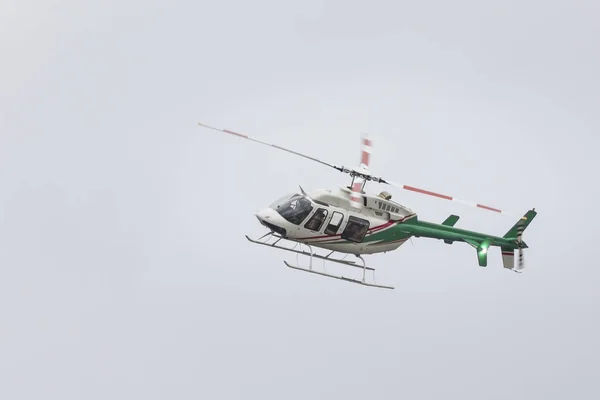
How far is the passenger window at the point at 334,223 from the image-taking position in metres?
37.4

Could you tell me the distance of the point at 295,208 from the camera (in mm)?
37000

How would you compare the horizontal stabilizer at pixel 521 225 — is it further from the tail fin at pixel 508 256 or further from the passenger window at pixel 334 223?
the passenger window at pixel 334 223

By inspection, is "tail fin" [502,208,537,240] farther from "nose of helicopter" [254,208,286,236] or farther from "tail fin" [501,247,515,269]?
"nose of helicopter" [254,208,286,236]

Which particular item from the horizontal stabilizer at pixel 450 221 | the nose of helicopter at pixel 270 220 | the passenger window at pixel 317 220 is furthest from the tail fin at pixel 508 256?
the nose of helicopter at pixel 270 220

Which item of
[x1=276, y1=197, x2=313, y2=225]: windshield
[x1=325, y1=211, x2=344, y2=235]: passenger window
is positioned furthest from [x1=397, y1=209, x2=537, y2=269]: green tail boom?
[x1=276, y1=197, x2=313, y2=225]: windshield

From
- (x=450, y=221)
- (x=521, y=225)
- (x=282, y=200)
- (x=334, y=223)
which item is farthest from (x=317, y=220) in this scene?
(x=521, y=225)

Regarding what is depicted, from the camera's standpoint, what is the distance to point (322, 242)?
37.5 meters

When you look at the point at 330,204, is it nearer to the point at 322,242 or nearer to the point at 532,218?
the point at 322,242

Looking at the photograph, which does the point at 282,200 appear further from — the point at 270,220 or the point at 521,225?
the point at 521,225

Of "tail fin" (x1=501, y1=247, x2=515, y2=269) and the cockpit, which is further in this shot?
"tail fin" (x1=501, y1=247, x2=515, y2=269)

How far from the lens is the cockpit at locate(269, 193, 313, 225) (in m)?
36.9

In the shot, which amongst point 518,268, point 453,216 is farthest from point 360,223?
point 518,268

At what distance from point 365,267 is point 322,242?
6.05ft

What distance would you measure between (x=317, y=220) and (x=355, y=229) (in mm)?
1625
